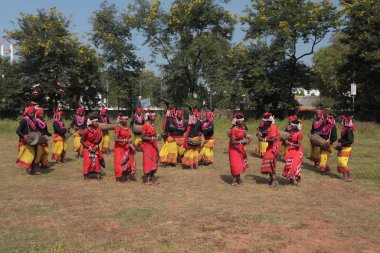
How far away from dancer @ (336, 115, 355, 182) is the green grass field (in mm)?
390

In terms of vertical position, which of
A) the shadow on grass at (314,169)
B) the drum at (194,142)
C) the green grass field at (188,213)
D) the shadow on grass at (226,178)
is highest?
the drum at (194,142)

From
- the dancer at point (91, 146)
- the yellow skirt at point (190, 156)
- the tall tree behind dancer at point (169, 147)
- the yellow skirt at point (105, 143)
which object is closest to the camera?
the dancer at point (91, 146)

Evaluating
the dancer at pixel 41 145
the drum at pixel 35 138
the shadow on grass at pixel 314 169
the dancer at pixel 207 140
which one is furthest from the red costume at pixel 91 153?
the shadow on grass at pixel 314 169

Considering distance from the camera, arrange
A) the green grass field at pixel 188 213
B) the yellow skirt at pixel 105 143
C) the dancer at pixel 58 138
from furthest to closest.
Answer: the yellow skirt at pixel 105 143, the dancer at pixel 58 138, the green grass field at pixel 188 213

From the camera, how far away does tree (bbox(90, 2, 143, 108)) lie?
3366 centimetres

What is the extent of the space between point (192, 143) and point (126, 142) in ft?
8.81

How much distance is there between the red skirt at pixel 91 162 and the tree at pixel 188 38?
22417 mm

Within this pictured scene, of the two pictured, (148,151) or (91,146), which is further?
(91,146)

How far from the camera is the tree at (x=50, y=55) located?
29.0 metres

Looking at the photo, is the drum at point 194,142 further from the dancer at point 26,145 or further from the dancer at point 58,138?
the dancer at point 26,145

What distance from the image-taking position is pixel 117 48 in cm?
3375

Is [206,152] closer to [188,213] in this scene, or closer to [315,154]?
[315,154]

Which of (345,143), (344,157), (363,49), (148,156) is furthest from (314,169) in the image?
(363,49)

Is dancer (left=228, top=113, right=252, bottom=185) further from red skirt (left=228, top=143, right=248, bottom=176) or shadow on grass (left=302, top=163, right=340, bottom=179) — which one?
shadow on grass (left=302, top=163, right=340, bottom=179)
